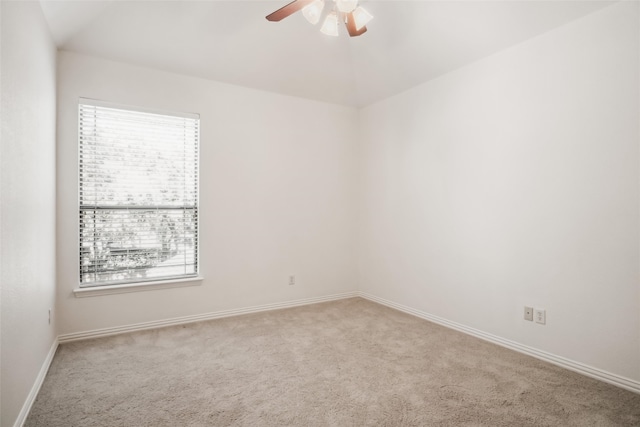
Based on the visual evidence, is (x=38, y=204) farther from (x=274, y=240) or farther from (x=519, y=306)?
(x=519, y=306)

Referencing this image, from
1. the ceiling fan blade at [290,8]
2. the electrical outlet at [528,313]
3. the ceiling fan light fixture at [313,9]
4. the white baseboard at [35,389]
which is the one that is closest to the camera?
the white baseboard at [35,389]

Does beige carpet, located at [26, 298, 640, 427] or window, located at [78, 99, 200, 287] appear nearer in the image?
beige carpet, located at [26, 298, 640, 427]

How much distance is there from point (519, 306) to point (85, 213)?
385cm

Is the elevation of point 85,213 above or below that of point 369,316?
above

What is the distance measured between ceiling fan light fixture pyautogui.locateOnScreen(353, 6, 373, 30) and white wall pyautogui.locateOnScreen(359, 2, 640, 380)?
54.6 inches

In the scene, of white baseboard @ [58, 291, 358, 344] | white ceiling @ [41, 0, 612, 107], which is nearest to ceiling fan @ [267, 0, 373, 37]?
white ceiling @ [41, 0, 612, 107]

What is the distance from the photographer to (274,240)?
4109 millimetres

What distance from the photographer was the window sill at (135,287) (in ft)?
10.2

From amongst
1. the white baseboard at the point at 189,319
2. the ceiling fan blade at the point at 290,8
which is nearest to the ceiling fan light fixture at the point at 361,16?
the ceiling fan blade at the point at 290,8

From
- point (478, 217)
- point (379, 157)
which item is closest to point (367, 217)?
point (379, 157)

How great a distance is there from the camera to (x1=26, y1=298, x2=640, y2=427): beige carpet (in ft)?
6.39

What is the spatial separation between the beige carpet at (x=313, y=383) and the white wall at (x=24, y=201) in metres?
0.37

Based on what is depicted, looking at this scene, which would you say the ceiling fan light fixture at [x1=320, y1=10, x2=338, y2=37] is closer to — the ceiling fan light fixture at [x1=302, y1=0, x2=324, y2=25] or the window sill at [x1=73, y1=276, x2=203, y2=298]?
the ceiling fan light fixture at [x1=302, y1=0, x2=324, y2=25]

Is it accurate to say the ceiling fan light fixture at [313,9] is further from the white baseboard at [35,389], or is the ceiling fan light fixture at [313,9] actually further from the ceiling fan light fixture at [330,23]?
the white baseboard at [35,389]
